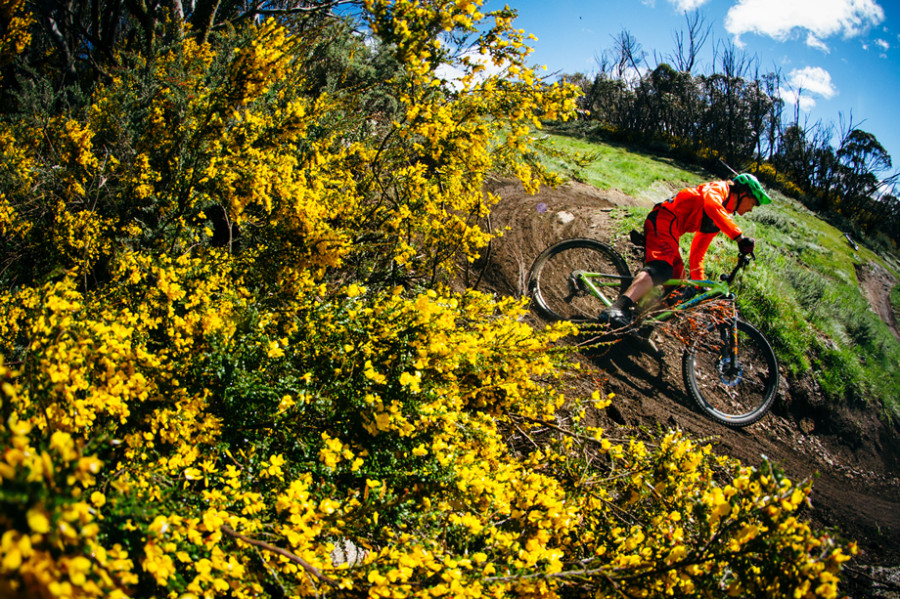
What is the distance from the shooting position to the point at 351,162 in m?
4.10

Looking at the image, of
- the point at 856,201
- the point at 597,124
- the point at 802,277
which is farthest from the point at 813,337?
the point at 856,201

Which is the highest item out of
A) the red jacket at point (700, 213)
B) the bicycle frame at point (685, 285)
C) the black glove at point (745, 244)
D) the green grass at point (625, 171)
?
the green grass at point (625, 171)

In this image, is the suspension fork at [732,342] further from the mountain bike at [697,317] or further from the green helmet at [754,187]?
the green helmet at [754,187]

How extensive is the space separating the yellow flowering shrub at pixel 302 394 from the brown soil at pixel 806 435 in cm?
73

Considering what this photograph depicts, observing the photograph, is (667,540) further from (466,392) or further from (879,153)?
(879,153)

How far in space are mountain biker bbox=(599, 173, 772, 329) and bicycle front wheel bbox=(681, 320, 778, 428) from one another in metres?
0.78

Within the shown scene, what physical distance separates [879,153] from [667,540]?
27897mm

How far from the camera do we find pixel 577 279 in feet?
19.1

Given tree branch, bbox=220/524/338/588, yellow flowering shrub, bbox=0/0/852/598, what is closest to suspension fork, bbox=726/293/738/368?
yellow flowering shrub, bbox=0/0/852/598

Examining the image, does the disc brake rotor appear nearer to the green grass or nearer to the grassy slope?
the grassy slope

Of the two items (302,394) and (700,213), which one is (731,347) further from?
(302,394)

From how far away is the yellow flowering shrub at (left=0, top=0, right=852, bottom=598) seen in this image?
138 cm

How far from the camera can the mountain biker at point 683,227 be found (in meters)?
4.57

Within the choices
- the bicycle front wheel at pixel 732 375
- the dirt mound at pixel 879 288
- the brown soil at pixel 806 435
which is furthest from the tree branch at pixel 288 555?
the dirt mound at pixel 879 288
